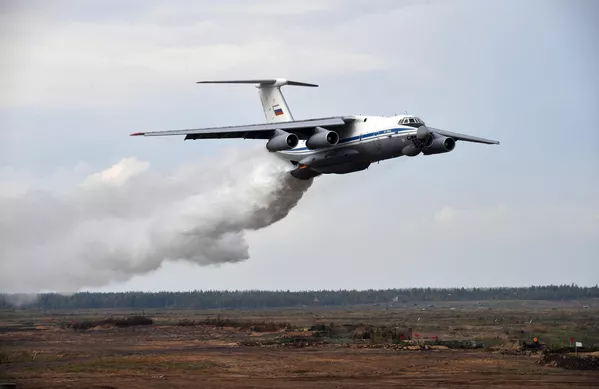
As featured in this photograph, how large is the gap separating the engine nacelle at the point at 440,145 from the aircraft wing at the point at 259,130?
122 inches

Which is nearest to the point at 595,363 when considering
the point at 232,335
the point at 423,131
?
the point at 423,131

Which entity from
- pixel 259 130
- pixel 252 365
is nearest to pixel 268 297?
pixel 259 130

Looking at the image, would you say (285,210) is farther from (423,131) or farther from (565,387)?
(565,387)

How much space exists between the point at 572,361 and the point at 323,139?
1294cm

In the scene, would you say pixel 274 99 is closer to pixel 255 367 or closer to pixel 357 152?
pixel 357 152

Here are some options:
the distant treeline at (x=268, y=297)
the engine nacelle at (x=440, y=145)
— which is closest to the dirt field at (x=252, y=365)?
the engine nacelle at (x=440, y=145)

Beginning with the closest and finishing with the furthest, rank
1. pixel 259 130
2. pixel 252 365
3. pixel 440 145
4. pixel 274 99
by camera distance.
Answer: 1. pixel 252 365
2. pixel 440 145
3. pixel 259 130
4. pixel 274 99

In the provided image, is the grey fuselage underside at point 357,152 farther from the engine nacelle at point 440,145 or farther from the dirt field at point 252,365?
the dirt field at point 252,365

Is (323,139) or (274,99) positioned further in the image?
(274,99)

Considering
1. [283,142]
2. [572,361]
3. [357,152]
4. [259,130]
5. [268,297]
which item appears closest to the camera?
[572,361]

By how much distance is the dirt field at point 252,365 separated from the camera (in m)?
23.4

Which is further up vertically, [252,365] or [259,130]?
[259,130]

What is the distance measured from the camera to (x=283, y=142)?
3594cm

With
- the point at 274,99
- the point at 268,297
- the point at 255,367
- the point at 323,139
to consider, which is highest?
the point at 274,99
